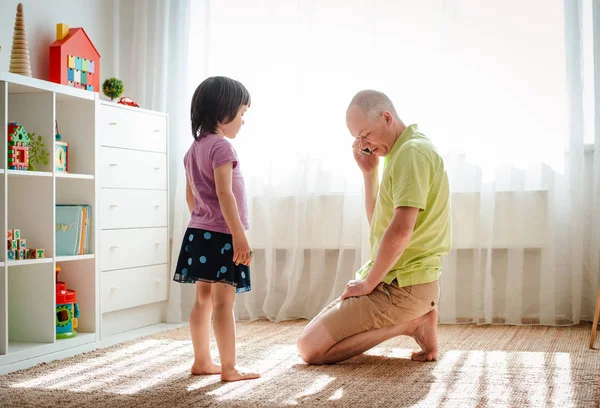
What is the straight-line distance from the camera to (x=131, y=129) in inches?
124

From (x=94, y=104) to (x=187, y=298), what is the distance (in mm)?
1173

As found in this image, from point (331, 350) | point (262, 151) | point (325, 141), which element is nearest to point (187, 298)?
point (262, 151)

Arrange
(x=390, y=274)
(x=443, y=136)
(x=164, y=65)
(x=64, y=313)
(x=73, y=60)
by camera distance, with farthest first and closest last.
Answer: (x=164, y=65)
(x=443, y=136)
(x=73, y=60)
(x=64, y=313)
(x=390, y=274)

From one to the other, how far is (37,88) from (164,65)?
1.11 meters

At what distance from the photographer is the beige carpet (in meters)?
1.78

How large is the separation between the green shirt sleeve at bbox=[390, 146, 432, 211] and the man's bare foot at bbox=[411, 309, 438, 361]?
38 centimetres

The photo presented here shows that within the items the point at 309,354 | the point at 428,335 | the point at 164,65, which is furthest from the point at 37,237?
the point at 428,335

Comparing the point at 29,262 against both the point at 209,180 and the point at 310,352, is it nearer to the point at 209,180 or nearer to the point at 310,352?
the point at 209,180

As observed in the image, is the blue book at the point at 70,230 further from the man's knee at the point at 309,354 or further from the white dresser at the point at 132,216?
the man's knee at the point at 309,354

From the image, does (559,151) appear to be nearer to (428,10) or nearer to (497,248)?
(497,248)

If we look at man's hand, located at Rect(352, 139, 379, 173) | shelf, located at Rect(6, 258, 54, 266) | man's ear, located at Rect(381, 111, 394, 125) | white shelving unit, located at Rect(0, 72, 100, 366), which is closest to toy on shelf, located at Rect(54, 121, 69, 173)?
white shelving unit, located at Rect(0, 72, 100, 366)

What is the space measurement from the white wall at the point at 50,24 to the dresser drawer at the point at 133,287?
979mm

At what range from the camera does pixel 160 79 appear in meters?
3.63

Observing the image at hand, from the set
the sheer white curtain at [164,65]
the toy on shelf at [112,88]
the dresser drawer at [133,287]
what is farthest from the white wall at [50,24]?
the dresser drawer at [133,287]
